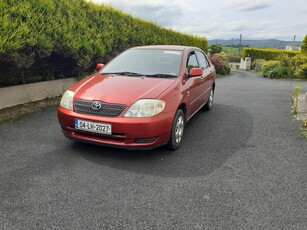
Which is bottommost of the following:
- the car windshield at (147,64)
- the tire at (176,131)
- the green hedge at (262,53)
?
the tire at (176,131)

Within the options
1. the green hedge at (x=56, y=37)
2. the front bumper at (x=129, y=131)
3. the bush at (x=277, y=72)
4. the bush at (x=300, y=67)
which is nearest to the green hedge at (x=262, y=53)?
the bush at (x=277, y=72)

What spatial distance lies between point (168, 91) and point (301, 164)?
2.06 metres

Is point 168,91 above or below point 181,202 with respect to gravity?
above

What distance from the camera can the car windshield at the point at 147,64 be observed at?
14.2 ft

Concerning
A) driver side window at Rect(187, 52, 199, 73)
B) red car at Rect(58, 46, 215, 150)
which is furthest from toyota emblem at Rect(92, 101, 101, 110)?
driver side window at Rect(187, 52, 199, 73)

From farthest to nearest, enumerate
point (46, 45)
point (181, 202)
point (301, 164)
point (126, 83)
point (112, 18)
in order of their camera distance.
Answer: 1. point (112, 18)
2. point (46, 45)
3. point (126, 83)
4. point (301, 164)
5. point (181, 202)

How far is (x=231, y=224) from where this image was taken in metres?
2.39

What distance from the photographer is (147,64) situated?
4.55 meters

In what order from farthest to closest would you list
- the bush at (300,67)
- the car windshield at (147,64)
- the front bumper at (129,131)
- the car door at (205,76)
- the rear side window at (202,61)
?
the bush at (300,67) < the rear side window at (202,61) < the car door at (205,76) < the car windshield at (147,64) < the front bumper at (129,131)

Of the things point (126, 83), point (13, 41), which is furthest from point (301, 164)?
point (13, 41)

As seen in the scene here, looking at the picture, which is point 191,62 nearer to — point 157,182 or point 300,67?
point 157,182

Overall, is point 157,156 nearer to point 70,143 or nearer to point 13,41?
point 70,143

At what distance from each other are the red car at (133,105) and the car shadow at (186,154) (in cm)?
24

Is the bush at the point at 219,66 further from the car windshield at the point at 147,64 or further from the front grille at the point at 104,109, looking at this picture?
the front grille at the point at 104,109
